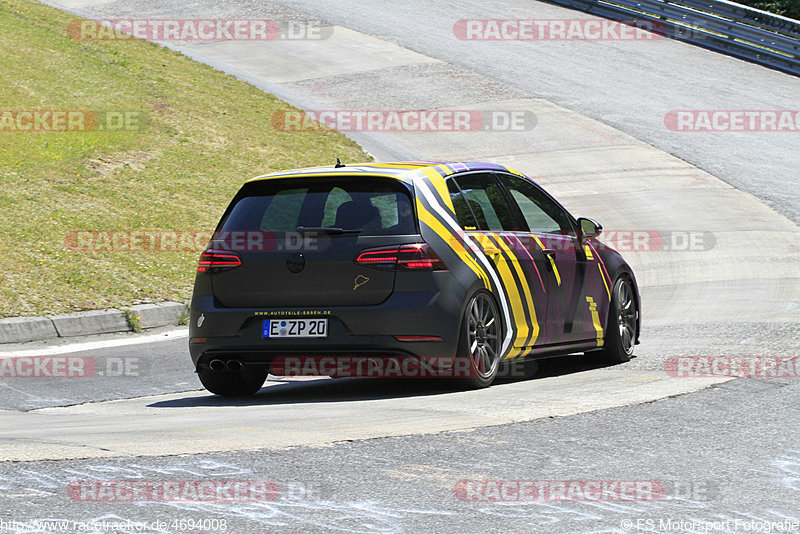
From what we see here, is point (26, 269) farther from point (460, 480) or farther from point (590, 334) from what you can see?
point (460, 480)

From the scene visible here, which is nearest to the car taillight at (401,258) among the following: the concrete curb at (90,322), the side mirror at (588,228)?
the side mirror at (588,228)

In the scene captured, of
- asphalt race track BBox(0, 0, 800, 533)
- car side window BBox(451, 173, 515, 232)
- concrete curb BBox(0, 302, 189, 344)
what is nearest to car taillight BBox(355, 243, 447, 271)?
car side window BBox(451, 173, 515, 232)

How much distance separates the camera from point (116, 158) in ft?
56.8

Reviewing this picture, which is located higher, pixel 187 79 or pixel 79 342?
pixel 187 79

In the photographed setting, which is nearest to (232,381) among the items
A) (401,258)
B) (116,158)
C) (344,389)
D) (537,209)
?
(344,389)

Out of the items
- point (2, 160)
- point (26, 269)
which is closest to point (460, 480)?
point (26, 269)

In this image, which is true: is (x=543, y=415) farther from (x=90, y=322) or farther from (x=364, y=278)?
(x=90, y=322)

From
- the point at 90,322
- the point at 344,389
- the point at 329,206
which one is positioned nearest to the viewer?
the point at 329,206

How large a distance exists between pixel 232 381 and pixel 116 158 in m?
9.97

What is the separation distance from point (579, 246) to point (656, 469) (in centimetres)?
394

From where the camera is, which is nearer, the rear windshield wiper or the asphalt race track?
the asphalt race track

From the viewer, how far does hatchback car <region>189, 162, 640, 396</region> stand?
23.7 ft

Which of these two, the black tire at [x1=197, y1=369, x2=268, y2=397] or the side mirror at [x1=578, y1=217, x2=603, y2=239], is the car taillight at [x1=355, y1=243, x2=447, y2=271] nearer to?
the black tire at [x1=197, y1=369, x2=268, y2=397]

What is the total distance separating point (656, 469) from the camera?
204 inches
